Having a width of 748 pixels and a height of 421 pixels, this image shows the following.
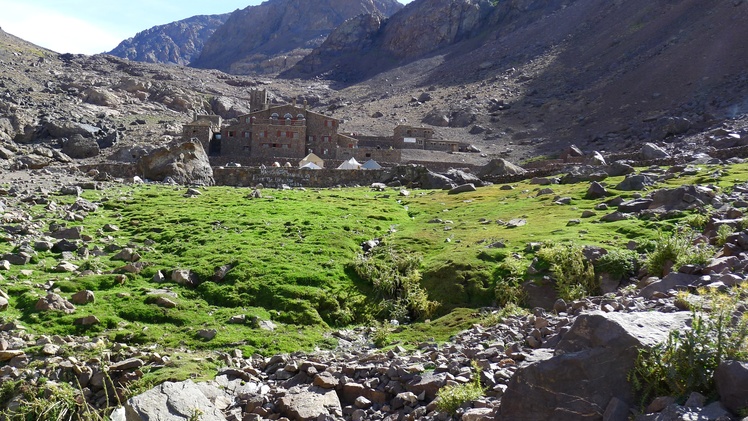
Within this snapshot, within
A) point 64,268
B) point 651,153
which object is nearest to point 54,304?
point 64,268

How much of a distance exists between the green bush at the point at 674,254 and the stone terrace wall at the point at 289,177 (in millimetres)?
30691

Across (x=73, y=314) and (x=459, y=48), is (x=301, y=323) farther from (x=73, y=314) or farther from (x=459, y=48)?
(x=459, y=48)

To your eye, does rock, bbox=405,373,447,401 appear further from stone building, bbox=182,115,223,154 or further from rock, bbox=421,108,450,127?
rock, bbox=421,108,450,127

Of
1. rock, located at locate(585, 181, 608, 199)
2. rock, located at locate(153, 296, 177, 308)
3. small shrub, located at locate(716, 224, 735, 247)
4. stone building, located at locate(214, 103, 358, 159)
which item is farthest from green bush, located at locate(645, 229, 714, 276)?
stone building, located at locate(214, 103, 358, 159)

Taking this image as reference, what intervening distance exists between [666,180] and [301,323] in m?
21.1

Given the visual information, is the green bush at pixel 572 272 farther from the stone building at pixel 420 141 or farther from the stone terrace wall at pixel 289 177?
the stone building at pixel 420 141

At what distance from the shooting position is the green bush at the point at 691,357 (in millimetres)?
7363

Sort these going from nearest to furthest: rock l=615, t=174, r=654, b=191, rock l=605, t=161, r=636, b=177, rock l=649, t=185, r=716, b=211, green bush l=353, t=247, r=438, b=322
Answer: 1. green bush l=353, t=247, r=438, b=322
2. rock l=649, t=185, r=716, b=211
3. rock l=615, t=174, r=654, b=191
4. rock l=605, t=161, r=636, b=177

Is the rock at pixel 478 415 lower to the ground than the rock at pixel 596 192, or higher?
lower

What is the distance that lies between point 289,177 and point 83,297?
96.0 ft

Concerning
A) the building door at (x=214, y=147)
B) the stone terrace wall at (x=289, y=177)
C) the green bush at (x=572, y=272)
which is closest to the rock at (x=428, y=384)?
the green bush at (x=572, y=272)

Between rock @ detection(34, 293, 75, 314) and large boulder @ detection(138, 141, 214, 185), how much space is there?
88.5 ft

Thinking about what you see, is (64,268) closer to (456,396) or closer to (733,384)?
(456,396)

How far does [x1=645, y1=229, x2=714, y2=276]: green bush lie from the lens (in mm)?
13609
